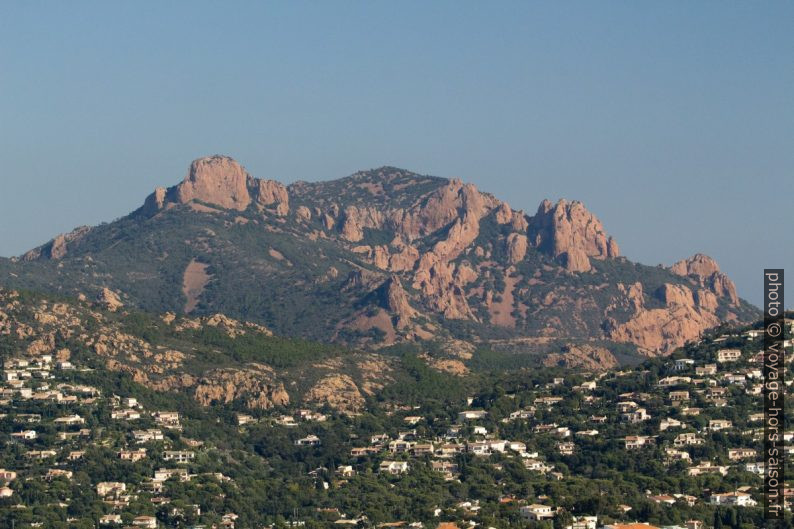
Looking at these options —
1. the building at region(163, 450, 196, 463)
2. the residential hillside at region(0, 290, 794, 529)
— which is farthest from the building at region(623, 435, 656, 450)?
the building at region(163, 450, 196, 463)

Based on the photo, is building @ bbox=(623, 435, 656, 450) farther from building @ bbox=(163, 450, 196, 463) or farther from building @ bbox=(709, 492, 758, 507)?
building @ bbox=(163, 450, 196, 463)

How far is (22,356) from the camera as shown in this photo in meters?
197

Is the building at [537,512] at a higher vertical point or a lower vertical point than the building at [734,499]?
lower

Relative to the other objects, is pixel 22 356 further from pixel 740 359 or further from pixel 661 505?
pixel 661 505

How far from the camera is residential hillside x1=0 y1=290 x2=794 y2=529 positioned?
141 m

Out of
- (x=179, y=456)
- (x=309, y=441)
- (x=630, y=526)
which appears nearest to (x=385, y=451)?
(x=309, y=441)

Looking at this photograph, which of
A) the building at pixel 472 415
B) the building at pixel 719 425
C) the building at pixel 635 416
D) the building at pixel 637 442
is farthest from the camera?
the building at pixel 472 415

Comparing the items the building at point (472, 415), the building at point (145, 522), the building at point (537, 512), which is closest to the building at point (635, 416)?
the building at point (472, 415)

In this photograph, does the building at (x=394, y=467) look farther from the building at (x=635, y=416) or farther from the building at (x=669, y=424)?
the building at (x=635, y=416)

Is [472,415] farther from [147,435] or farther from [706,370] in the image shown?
[147,435]

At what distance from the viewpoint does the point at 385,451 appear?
16912 cm

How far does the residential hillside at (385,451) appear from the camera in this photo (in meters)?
141

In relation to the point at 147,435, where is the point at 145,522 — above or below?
below

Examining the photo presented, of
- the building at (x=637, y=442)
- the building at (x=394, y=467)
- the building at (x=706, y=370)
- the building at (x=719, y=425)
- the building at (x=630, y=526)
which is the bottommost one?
the building at (x=630, y=526)
